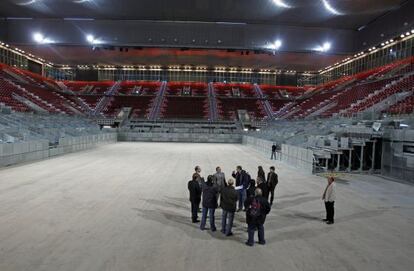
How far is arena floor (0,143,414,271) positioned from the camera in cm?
559

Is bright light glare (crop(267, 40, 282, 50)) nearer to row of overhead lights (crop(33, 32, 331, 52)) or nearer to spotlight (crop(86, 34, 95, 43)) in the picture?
row of overhead lights (crop(33, 32, 331, 52))

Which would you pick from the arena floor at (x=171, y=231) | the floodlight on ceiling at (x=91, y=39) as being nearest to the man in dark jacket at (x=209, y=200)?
Result: the arena floor at (x=171, y=231)

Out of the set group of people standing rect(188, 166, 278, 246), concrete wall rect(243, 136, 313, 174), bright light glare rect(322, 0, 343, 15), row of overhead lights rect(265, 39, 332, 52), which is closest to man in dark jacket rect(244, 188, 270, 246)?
group of people standing rect(188, 166, 278, 246)

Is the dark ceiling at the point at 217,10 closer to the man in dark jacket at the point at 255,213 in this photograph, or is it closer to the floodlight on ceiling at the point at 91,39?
the floodlight on ceiling at the point at 91,39

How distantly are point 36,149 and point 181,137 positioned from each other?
23526 millimetres

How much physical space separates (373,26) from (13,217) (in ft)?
143

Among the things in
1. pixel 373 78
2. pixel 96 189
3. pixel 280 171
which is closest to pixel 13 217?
pixel 96 189

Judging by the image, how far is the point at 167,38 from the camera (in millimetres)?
42719

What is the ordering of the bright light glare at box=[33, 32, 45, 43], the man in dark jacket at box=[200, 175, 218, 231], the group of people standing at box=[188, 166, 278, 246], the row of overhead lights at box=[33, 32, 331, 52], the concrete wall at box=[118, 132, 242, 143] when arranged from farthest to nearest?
the row of overhead lights at box=[33, 32, 331, 52] < the bright light glare at box=[33, 32, 45, 43] < the concrete wall at box=[118, 132, 242, 143] < the man in dark jacket at box=[200, 175, 218, 231] < the group of people standing at box=[188, 166, 278, 246]

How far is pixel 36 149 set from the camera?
19469 mm

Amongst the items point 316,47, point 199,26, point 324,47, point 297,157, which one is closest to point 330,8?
point 316,47

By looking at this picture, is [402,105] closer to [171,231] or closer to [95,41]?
[171,231]

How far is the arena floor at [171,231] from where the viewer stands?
559 centimetres

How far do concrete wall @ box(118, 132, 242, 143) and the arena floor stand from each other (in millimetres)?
28466
